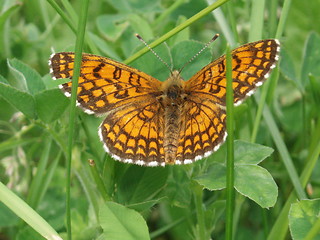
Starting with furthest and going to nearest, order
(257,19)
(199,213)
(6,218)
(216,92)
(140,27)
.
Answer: (140,27), (6,218), (257,19), (216,92), (199,213)

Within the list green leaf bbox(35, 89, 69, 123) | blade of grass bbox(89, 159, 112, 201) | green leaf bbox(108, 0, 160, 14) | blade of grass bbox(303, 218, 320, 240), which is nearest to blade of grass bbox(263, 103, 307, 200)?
blade of grass bbox(303, 218, 320, 240)

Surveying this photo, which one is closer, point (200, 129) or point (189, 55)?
point (200, 129)

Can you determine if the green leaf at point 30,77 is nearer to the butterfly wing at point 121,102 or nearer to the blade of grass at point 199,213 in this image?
the butterfly wing at point 121,102

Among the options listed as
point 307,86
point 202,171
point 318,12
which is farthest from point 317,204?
point 318,12

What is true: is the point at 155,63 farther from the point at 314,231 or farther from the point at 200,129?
the point at 314,231

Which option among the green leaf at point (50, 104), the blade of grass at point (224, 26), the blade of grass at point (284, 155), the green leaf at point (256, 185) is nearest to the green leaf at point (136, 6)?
the blade of grass at point (224, 26)

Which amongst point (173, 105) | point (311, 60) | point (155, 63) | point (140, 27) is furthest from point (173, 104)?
point (311, 60)

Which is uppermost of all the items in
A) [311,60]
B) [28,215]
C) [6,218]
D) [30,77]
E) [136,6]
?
[136,6]

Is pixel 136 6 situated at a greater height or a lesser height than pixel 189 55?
greater
